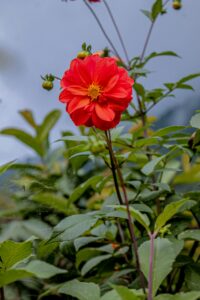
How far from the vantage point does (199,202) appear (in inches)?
33.5

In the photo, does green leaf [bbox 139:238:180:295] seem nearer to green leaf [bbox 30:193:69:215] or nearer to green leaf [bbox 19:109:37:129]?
green leaf [bbox 30:193:69:215]

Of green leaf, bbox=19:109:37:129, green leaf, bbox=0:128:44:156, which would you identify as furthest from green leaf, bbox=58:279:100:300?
green leaf, bbox=19:109:37:129

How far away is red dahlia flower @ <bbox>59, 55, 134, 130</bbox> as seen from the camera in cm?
68

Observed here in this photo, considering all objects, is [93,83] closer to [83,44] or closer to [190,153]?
[83,44]

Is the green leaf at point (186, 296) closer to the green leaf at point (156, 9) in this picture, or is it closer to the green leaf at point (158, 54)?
the green leaf at point (158, 54)

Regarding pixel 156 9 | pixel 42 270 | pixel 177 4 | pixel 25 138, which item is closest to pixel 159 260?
pixel 42 270

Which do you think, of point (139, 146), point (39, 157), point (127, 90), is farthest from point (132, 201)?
point (39, 157)

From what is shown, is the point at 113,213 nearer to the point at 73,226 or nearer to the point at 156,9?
the point at 73,226

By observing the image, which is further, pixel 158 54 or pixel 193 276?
pixel 158 54

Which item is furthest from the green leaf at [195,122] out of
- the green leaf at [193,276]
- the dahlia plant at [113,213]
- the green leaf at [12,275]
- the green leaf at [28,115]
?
the green leaf at [28,115]

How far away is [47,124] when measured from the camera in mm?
2102

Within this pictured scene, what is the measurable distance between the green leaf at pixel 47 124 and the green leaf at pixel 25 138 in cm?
3

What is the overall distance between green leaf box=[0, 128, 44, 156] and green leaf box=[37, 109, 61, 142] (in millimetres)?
32

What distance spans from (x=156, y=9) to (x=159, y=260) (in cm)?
→ 90
